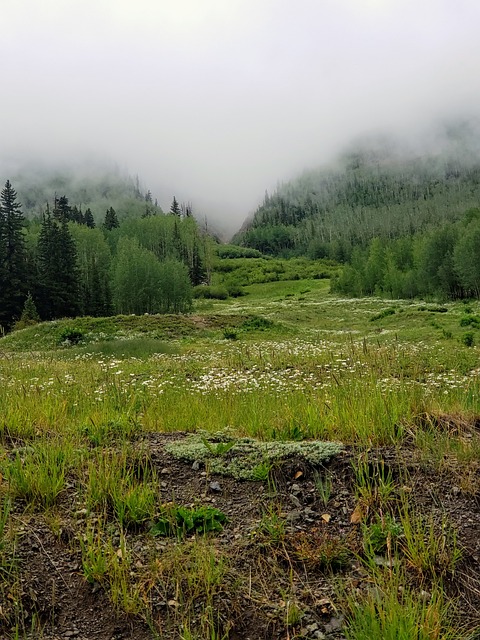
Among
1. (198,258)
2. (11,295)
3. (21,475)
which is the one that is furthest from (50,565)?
(198,258)

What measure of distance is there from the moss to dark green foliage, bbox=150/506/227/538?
2.10 ft

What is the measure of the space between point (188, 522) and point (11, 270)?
215 feet

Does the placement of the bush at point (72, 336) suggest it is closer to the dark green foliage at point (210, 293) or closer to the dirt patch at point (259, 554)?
the dirt patch at point (259, 554)

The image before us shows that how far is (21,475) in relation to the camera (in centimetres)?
409

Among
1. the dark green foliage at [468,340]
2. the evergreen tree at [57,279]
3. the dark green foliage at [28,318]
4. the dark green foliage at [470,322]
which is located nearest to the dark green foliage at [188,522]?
the dark green foliage at [468,340]

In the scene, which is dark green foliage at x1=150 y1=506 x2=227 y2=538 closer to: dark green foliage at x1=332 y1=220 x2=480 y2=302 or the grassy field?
the grassy field

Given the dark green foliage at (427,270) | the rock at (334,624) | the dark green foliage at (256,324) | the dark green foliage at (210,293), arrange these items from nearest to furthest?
the rock at (334,624) → the dark green foliage at (256,324) → the dark green foliage at (427,270) → the dark green foliage at (210,293)

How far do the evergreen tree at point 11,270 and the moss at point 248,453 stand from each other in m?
58.8

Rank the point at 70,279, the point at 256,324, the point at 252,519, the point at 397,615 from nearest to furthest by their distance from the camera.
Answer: the point at 397,615 → the point at 252,519 → the point at 256,324 → the point at 70,279

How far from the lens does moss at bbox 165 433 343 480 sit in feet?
14.9

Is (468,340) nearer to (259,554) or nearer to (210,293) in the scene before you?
(259,554)

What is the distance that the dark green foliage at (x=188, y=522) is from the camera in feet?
12.1

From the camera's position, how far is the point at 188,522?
3750mm

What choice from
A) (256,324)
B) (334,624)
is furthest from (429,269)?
(334,624)
